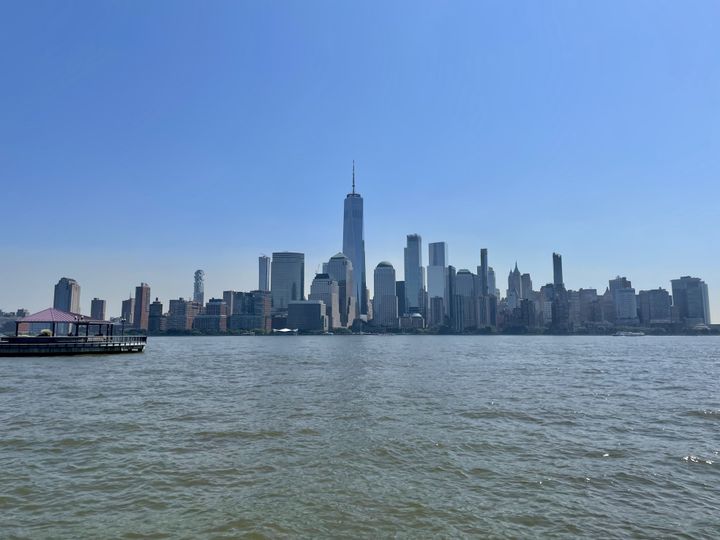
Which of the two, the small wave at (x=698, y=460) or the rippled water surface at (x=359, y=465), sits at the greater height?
the rippled water surface at (x=359, y=465)

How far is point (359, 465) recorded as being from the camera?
20.3m

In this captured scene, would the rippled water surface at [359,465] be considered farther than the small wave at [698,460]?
No

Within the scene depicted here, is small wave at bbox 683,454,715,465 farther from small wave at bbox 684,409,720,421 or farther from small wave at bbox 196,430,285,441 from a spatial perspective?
small wave at bbox 196,430,285,441

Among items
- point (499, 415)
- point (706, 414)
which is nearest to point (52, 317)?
point (499, 415)

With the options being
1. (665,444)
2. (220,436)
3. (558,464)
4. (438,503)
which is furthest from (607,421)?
(220,436)

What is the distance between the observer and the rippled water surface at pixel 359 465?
47.4 feet

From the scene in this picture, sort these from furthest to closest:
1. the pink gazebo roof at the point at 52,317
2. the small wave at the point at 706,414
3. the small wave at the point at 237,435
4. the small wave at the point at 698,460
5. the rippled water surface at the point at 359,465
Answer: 1. the pink gazebo roof at the point at 52,317
2. the small wave at the point at 706,414
3. the small wave at the point at 237,435
4. the small wave at the point at 698,460
5. the rippled water surface at the point at 359,465

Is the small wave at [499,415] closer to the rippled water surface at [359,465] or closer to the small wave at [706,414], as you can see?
the rippled water surface at [359,465]

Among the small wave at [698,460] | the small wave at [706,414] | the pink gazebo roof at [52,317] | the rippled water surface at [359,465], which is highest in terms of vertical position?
the pink gazebo roof at [52,317]

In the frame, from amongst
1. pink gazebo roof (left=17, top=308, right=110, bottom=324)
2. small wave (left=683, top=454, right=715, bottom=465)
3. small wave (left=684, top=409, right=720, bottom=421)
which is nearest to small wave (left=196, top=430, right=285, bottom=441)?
small wave (left=683, top=454, right=715, bottom=465)

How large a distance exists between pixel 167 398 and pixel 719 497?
36.8 metres

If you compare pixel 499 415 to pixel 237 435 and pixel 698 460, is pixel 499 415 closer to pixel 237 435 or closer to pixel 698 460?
pixel 698 460

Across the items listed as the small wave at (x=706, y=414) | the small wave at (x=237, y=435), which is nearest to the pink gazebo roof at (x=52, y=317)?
the small wave at (x=237, y=435)

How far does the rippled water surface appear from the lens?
14.5 meters
